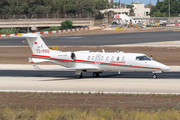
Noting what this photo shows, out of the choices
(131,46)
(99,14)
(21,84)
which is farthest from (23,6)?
(21,84)

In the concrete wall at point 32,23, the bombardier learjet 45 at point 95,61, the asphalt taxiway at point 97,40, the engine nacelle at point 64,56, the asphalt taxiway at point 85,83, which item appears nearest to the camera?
the asphalt taxiway at point 85,83

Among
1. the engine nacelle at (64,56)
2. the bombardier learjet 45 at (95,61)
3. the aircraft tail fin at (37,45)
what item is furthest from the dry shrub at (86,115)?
the aircraft tail fin at (37,45)

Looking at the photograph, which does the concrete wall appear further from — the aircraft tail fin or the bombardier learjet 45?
the bombardier learjet 45

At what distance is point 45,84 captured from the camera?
1095 inches

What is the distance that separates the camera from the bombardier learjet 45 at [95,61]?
29.4 m

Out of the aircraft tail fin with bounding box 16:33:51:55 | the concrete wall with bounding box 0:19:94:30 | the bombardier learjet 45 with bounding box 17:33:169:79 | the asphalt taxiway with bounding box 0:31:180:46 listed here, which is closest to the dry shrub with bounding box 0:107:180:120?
the bombardier learjet 45 with bounding box 17:33:169:79

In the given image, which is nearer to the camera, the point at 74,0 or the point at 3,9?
the point at 3,9

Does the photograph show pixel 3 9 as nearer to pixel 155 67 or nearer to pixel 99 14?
pixel 99 14

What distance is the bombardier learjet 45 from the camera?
2936 cm

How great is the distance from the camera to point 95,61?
3153 cm

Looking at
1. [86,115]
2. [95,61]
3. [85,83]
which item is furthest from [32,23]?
[86,115]

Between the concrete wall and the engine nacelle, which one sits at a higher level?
the concrete wall

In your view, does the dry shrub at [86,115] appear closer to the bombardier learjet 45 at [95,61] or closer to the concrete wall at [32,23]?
the bombardier learjet 45 at [95,61]

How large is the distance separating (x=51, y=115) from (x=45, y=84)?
12.2 m
